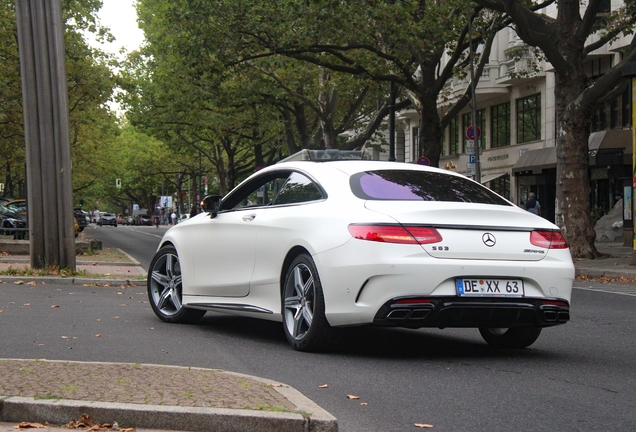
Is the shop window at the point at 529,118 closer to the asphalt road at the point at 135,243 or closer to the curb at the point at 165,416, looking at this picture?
the asphalt road at the point at 135,243

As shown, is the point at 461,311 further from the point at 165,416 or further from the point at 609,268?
the point at 609,268

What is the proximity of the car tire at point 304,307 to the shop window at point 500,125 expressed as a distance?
124ft

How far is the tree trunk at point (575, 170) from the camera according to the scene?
77.4ft

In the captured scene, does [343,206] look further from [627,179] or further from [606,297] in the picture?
[627,179]

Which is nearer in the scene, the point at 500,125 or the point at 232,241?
the point at 232,241

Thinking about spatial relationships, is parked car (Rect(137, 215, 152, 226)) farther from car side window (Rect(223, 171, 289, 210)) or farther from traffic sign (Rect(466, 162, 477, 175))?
car side window (Rect(223, 171, 289, 210))

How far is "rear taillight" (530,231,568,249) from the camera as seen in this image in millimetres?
7020

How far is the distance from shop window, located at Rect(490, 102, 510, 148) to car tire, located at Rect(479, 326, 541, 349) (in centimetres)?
3715

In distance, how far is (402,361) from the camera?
23.0 ft

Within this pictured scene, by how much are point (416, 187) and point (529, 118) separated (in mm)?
35525

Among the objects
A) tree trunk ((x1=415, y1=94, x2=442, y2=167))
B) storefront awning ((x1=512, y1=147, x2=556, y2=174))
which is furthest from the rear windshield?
storefront awning ((x1=512, y1=147, x2=556, y2=174))

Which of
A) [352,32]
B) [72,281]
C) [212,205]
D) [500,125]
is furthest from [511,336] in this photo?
[500,125]

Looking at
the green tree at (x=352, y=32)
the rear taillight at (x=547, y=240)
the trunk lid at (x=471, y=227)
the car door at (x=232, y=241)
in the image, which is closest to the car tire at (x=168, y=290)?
the car door at (x=232, y=241)

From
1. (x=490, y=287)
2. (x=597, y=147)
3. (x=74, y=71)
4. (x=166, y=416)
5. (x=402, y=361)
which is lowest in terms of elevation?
(x=402, y=361)
